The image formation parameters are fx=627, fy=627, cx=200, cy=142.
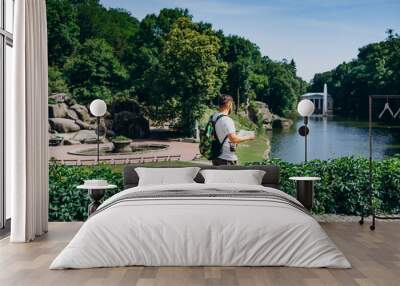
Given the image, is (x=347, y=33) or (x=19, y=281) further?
(x=347, y=33)

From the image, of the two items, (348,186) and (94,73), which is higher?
(94,73)

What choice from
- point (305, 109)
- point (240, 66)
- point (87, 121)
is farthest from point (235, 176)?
point (87, 121)

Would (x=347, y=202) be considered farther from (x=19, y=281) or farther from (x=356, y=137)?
(x=19, y=281)

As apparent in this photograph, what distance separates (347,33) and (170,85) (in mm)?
2435

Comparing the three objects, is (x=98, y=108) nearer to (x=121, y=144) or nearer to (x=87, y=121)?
(x=87, y=121)

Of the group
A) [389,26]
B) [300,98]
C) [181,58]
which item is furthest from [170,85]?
[389,26]

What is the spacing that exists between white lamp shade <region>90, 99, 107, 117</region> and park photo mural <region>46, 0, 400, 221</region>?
25cm

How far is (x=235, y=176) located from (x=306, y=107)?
1.60 meters

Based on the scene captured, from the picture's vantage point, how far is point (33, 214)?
627 cm

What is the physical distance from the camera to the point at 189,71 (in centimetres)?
817

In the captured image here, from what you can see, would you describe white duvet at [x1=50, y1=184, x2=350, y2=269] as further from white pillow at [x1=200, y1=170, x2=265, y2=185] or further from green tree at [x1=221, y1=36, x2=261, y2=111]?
green tree at [x1=221, y1=36, x2=261, y2=111]

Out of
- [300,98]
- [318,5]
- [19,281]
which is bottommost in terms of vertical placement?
[19,281]

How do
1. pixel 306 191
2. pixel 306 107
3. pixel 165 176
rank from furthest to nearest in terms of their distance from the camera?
pixel 306 107, pixel 306 191, pixel 165 176

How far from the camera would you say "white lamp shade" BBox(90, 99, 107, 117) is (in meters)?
7.77
